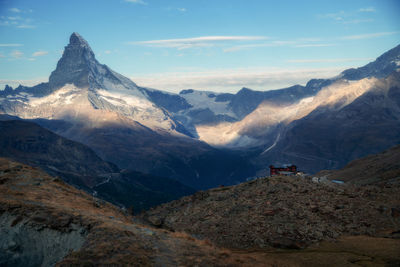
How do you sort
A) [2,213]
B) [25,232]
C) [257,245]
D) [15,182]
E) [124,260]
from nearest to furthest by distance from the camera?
[124,260] → [25,232] → [2,213] → [257,245] → [15,182]

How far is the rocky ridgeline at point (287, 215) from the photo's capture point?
35.1 meters

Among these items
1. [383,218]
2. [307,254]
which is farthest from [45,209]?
[383,218]

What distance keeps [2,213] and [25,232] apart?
393cm

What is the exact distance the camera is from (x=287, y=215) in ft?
125

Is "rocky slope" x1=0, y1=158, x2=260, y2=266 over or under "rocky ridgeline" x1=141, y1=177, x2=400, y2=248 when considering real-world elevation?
over

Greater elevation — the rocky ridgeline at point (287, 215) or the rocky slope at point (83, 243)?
the rocky slope at point (83, 243)

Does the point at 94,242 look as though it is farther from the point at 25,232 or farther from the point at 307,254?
the point at 307,254

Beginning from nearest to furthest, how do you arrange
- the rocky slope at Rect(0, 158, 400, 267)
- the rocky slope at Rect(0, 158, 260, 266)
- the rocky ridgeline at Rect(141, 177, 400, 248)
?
the rocky slope at Rect(0, 158, 260, 266) < the rocky slope at Rect(0, 158, 400, 267) < the rocky ridgeline at Rect(141, 177, 400, 248)

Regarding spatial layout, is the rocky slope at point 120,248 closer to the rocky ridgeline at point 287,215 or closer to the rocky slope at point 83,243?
the rocky slope at point 83,243

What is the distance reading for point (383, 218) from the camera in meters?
37.9

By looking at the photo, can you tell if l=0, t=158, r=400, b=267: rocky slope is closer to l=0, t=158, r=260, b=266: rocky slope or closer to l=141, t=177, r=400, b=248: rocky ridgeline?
l=0, t=158, r=260, b=266: rocky slope

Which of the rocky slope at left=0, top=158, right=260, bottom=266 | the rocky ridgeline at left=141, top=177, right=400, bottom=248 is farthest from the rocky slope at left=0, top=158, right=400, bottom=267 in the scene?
the rocky ridgeline at left=141, top=177, right=400, bottom=248

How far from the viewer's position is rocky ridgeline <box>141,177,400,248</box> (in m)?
35.1

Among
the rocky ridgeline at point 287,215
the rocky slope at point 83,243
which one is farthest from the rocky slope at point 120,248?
the rocky ridgeline at point 287,215
